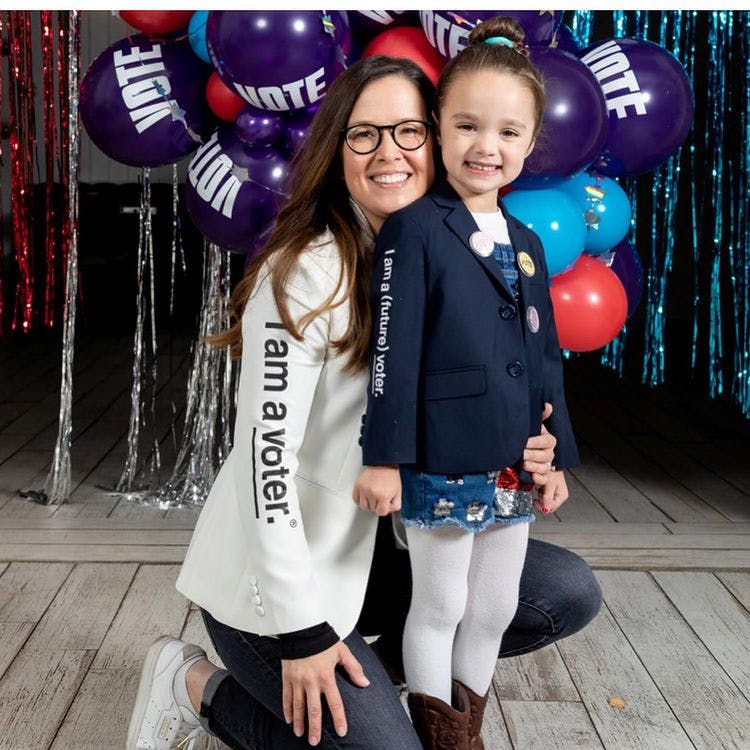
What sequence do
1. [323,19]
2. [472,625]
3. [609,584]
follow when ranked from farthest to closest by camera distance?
1. [609,584]
2. [323,19]
3. [472,625]

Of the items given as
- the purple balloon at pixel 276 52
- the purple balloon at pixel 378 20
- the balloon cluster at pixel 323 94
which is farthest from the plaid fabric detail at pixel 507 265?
the purple balloon at pixel 378 20

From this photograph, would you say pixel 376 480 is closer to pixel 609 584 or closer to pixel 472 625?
pixel 472 625

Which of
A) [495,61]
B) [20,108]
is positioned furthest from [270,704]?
[20,108]

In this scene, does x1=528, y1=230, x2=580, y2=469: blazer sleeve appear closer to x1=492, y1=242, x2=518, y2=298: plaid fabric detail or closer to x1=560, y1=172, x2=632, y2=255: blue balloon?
x1=492, y1=242, x2=518, y2=298: plaid fabric detail

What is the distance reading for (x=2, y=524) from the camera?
2.62 meters

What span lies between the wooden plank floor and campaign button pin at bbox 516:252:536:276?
77 centimetres

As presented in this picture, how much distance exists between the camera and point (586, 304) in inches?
82.4

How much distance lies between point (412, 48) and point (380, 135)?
2.34 ft

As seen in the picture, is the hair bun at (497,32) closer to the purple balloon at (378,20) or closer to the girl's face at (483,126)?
the girl's face at (483,126)

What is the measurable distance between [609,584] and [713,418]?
1882mm

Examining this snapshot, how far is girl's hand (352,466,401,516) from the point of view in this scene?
1.23 meters

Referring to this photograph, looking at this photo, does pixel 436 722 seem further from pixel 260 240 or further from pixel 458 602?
pixel 260 240

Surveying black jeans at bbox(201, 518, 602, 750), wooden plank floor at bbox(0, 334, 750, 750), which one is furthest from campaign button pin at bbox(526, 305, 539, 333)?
wooden plank floor at bbox(0, 334, 750, 750)

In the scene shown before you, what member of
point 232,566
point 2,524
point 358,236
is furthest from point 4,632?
point 358,236
